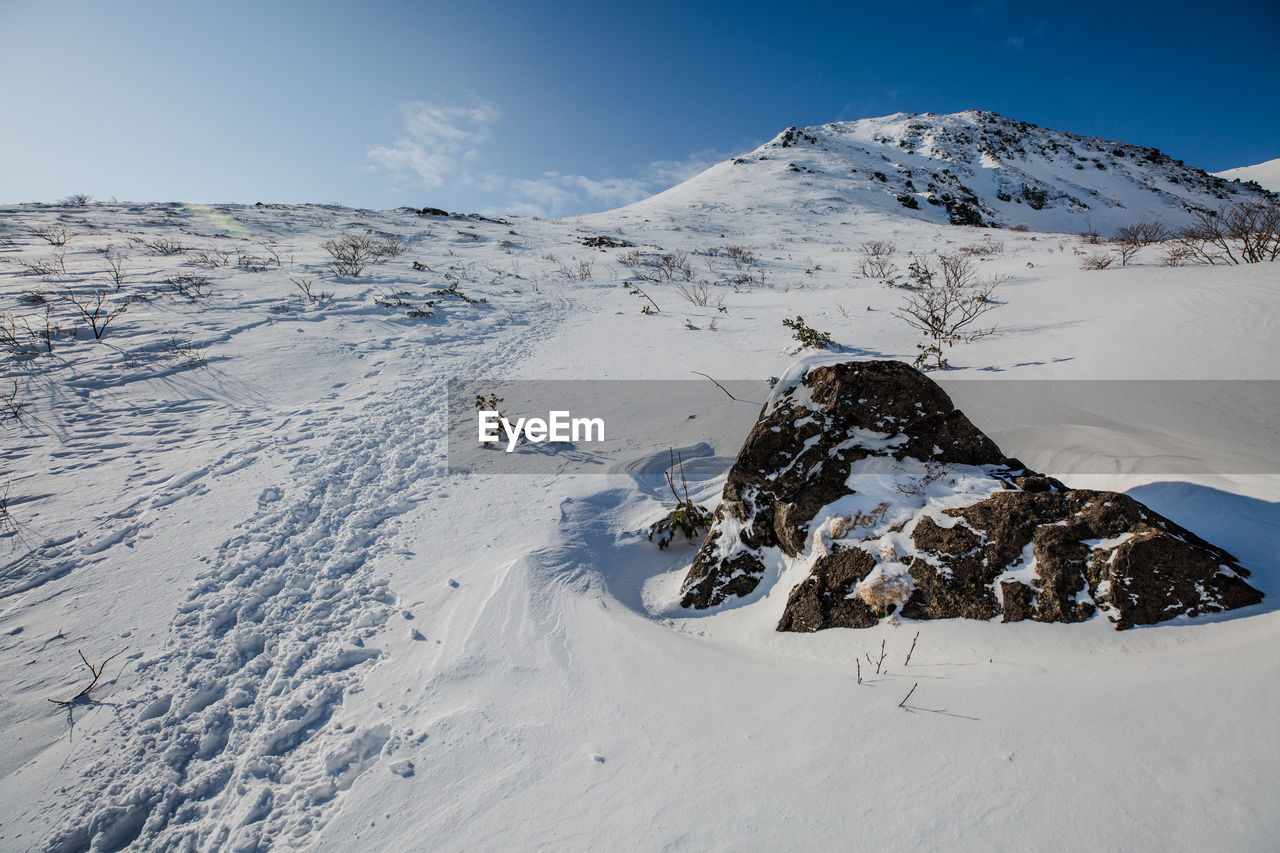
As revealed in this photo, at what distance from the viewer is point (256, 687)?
1.96 meters

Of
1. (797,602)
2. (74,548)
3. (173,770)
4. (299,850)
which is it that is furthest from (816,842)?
(74,548)

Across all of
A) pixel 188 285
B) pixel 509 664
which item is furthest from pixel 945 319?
pixel 188 285

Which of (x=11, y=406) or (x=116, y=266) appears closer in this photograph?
(x=11, y=406)

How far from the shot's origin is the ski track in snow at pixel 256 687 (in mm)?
1516

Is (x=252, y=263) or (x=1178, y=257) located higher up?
(x=1178, y=257)

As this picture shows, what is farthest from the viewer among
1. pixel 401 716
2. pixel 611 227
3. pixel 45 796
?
pixel 611 227

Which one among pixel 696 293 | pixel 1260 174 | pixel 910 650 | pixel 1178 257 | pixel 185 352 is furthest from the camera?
pixel 1260 174

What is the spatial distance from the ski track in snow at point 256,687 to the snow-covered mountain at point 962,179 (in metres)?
29.8

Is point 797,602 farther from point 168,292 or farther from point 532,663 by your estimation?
point 168,292

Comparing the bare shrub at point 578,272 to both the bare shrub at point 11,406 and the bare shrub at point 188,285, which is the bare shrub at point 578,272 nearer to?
the bare shrub at point 188,285

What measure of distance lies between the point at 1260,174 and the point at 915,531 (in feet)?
303

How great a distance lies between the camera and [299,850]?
1351 millimetres

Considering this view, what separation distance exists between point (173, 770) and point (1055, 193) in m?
51.4

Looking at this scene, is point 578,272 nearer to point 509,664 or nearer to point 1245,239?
point 1245,239
